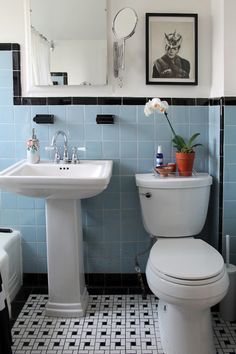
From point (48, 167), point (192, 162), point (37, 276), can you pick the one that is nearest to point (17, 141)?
point (48, 167)

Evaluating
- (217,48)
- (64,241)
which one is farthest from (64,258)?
(217,48)

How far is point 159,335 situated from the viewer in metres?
2.06

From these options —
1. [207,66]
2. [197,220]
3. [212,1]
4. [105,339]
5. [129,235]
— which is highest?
[212,1]

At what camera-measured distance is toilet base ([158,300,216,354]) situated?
183 cm

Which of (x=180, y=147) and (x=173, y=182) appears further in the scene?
(x=180, y=147)

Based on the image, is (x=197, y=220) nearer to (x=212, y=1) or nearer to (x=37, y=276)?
(x=37, y=276)

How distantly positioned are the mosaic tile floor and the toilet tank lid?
2.48 feet

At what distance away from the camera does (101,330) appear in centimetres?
212

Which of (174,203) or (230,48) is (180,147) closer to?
(174,203)

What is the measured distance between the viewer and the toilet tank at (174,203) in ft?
7.29

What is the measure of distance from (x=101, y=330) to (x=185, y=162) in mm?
1061

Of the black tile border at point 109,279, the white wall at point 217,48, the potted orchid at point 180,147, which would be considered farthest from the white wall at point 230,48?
the black tile border at point 109,279

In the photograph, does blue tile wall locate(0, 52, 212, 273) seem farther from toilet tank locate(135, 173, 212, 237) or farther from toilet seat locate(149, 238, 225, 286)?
toilet seat locate(149, 238, 225, 286)

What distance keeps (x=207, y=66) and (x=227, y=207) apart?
2.90 ft
